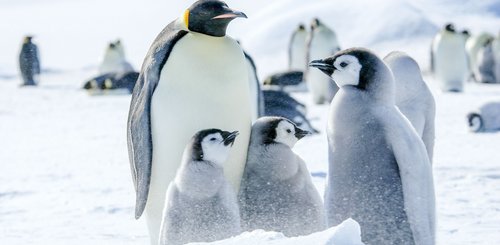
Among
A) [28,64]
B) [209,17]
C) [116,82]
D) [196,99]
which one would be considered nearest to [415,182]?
[196,99]

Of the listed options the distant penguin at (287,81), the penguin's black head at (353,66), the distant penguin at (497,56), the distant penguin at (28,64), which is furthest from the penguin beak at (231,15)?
the distant penguin at (28,64)

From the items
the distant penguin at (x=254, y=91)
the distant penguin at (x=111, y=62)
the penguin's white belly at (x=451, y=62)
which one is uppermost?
the distant penguin at (x=254, y=91)

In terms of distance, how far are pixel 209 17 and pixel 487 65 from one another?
54.9 feet

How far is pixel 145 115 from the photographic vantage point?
3885 mm

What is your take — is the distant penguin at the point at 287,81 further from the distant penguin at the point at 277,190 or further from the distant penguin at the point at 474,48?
the distant penguin at the point at 277,190

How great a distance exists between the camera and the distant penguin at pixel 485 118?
9.52 m

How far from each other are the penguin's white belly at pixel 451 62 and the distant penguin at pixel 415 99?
11.4 meters

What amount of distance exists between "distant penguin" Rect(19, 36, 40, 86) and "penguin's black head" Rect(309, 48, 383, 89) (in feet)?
64.2

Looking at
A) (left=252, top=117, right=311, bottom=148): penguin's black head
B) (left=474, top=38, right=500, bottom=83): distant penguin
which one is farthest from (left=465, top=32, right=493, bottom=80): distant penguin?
(left=252, top=117, right=311, bottom=148): penguin's black head

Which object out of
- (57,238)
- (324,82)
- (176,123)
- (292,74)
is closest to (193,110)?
(176,123)

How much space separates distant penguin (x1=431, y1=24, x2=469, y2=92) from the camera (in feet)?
53.1

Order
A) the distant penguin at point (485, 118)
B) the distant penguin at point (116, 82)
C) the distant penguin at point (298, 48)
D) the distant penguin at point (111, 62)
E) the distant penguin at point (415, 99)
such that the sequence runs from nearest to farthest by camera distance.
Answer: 1. the distant penguin at point (415, 99)
2. the distant penguin at point (485, 118)
3. the distant penguin at point (116, 82)
4. the distant penguin at point (298, 48)
5. the distant penguin at point (111, 62)

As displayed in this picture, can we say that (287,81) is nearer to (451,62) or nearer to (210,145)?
(451,62)

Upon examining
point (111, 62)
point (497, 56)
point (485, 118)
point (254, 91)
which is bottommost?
point (111, 62)
